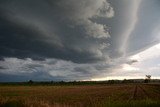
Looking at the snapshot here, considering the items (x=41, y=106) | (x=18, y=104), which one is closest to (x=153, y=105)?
(x=41, y=106)

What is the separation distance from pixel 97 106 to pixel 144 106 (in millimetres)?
3027

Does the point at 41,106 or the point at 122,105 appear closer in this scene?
the point at 41,106

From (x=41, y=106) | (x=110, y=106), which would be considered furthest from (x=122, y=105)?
(x=41, y=106)

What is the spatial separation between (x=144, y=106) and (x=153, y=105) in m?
0.61

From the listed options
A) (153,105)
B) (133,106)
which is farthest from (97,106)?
(153,105)

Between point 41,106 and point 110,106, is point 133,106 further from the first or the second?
point 41,106

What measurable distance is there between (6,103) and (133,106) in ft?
27.8

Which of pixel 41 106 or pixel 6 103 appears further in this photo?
pixel 6 103

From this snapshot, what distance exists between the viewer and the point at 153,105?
1805 cm

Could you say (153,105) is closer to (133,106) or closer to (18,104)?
(133,106)

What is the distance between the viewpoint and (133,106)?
18.5m

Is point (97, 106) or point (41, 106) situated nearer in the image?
point (41, 106)

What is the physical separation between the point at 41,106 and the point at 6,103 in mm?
3323

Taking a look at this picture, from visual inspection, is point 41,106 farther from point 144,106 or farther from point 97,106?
point 144,106
